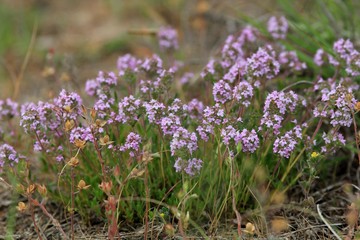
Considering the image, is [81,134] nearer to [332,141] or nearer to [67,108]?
[67,108]

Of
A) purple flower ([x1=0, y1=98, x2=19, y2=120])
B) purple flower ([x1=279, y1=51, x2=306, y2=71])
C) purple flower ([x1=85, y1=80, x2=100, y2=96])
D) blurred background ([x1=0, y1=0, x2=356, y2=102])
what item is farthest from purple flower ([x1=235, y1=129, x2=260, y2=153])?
blurred background ([x1=0, y1=0, x2=356, y2=102])

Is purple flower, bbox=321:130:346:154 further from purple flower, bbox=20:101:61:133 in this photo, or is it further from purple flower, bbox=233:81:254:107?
purple flower, bbox=20:101:61:133

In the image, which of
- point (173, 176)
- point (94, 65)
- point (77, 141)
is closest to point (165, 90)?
point (173, 176)

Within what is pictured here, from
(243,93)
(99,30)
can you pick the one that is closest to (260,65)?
(243,93)

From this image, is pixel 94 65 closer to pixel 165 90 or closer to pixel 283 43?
pixel 283 43

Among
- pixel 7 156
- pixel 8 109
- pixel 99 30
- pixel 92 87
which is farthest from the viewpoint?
pixel 99 30

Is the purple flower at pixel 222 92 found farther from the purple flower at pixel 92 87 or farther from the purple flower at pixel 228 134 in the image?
the purple flower at pixel 92 87

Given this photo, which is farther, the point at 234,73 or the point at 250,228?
the point at 234,73
